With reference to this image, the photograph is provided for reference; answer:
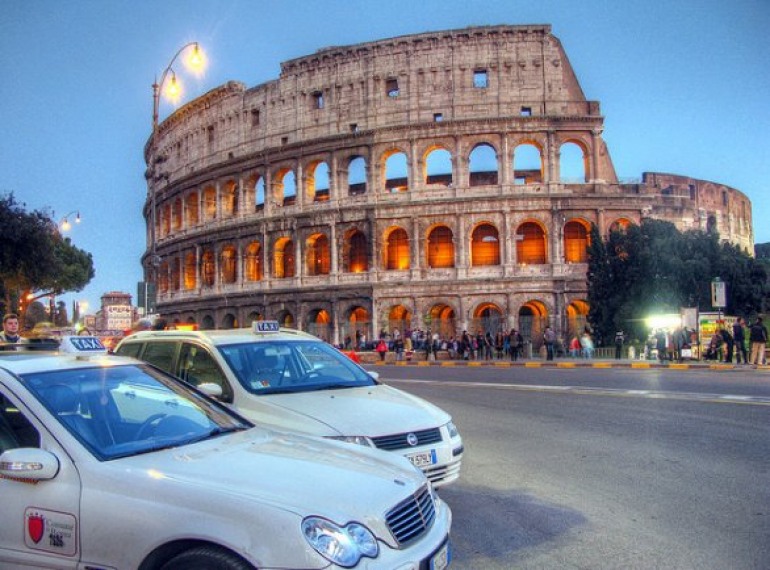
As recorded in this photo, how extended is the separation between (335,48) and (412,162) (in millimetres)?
8718

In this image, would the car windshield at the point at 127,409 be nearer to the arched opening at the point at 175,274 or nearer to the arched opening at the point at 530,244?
the arched opening at the point at 530,244

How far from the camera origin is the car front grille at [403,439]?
5039mm

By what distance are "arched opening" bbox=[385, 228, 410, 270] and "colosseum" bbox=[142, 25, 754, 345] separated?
8 centimetres

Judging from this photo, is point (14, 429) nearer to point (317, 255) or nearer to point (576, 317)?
point (576, 317)

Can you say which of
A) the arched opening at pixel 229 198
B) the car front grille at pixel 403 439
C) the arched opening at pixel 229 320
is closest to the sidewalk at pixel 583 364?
the arched opening at pixel 229 320

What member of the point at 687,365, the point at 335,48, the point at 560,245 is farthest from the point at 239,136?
the point at 687,365

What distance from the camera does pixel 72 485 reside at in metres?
3.02

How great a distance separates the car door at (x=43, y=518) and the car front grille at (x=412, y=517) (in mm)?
1382

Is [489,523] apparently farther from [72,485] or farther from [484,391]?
[484,391]

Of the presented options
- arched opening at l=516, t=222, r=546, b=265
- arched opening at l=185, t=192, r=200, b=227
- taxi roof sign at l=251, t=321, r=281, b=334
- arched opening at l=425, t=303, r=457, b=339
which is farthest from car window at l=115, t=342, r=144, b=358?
arched opening at l=185, t=192, r=200, b=227

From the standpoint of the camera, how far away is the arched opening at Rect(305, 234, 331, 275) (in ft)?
131

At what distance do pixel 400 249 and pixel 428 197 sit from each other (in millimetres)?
3436

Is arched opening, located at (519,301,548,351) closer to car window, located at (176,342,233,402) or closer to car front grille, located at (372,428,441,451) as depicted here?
car window, located at (176,342,233,402)

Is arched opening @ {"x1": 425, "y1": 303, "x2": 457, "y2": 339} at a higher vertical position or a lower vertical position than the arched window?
lower
